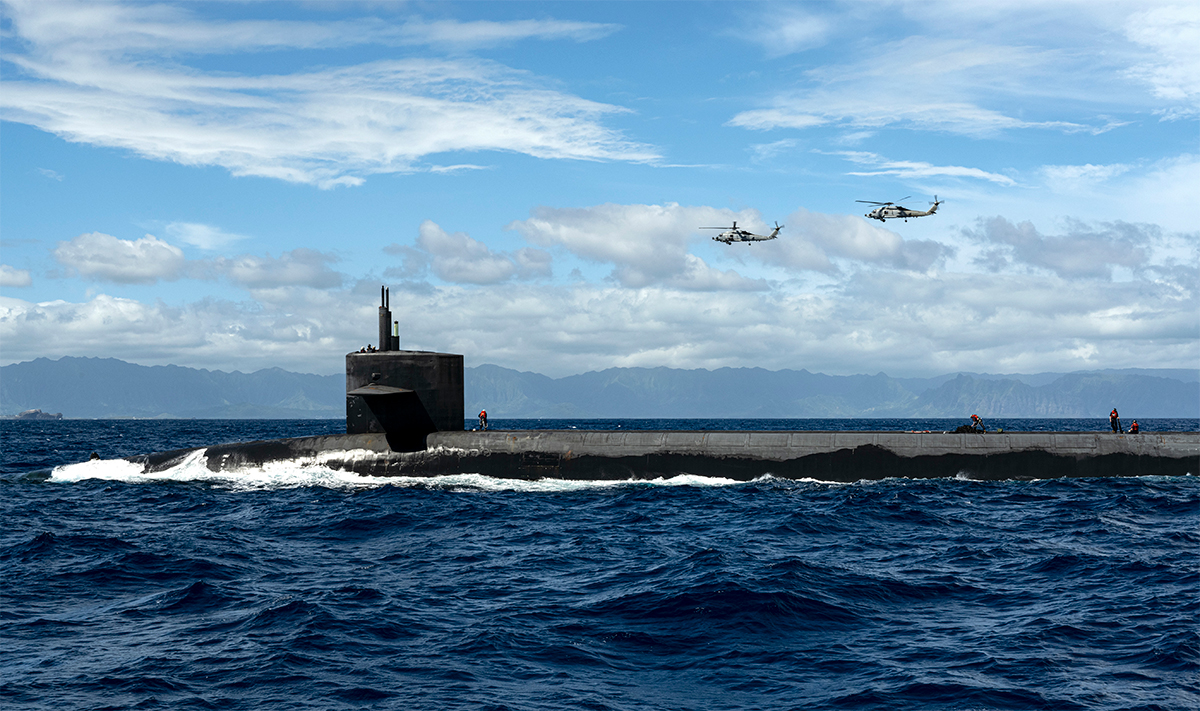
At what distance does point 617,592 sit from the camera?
49.5 ft

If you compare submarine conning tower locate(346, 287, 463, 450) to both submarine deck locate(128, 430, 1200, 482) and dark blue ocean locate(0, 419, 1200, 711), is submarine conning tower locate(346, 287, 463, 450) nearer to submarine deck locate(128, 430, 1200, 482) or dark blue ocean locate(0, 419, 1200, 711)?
submarine deck locate(128, 430, 1200, 482)

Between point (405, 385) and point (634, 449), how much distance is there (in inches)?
321

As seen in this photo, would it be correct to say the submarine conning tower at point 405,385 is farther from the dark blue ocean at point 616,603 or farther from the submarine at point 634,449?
the dark blue ocean at point 616,603

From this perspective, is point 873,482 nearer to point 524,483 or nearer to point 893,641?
point 524,483

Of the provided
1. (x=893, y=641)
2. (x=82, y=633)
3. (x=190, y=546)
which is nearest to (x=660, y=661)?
(x=893, y=641)

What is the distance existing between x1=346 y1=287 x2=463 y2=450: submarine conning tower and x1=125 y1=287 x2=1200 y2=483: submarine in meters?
0.04

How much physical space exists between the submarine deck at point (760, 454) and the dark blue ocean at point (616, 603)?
238 cm

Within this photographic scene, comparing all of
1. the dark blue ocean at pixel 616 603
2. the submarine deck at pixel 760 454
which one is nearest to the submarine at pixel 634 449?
the submarine deck at pixel 760 454

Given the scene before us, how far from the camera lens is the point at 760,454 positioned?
30.1 metres

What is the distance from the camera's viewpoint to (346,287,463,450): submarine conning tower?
31.0m

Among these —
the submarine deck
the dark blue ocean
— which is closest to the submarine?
the submarine deck

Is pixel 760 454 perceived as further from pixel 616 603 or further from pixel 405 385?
pixel 616 603

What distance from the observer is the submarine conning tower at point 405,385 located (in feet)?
102

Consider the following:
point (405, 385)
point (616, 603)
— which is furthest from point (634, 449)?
point (616, 603)
